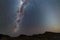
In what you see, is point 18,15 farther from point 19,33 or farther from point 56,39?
point 56,39

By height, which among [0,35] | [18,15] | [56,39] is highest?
[18,15]

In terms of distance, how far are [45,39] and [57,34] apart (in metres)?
0.13

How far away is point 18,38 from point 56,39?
0.38 meters

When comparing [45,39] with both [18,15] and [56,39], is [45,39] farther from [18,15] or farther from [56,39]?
[18,15]

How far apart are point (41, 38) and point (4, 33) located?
1.21 feet

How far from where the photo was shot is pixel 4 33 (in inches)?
48.8

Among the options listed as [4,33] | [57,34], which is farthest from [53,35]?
[4,33]


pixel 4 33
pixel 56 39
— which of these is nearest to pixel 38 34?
pixel 56 39

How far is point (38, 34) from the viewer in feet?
4.13

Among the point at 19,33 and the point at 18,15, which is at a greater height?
the point at 18,15

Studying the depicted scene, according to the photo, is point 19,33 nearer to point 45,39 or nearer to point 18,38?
point 18,38

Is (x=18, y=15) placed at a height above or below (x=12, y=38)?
above

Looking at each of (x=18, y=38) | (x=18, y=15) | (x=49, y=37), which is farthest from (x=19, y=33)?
(x=49, y=37)

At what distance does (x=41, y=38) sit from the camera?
1.29m
